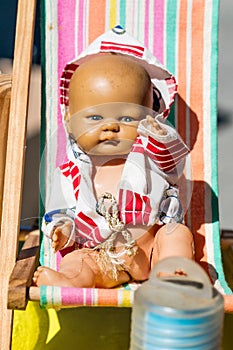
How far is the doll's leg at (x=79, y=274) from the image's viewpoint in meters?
1.40

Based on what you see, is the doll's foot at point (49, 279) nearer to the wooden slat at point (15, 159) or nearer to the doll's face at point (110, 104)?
the wooden slat at point (15, 159)

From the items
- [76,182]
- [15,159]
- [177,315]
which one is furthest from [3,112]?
[177,315]

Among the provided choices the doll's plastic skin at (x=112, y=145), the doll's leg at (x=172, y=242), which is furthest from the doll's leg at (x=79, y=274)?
the doll's leg at (x=172, y=242)

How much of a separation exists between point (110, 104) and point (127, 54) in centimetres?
20

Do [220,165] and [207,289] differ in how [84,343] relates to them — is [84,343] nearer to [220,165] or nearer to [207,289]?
[207,289]

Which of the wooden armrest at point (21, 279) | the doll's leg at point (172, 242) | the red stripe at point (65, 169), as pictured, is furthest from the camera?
the red stripe at point (65, 169)

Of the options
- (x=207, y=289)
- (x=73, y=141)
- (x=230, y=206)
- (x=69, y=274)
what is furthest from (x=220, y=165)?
(x=207, y=289)

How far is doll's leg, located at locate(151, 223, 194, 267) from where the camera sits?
147cm

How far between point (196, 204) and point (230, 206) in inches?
38.0

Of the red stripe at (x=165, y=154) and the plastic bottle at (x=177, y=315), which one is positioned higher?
the red stripe at (x=165, y=154)

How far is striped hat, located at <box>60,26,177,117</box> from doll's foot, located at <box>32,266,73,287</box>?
1.53ft

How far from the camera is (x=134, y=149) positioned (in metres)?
1.54

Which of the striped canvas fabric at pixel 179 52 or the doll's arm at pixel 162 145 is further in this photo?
the striped canvas fabric at pixel 179 52

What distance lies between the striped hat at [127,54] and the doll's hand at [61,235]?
33cm
